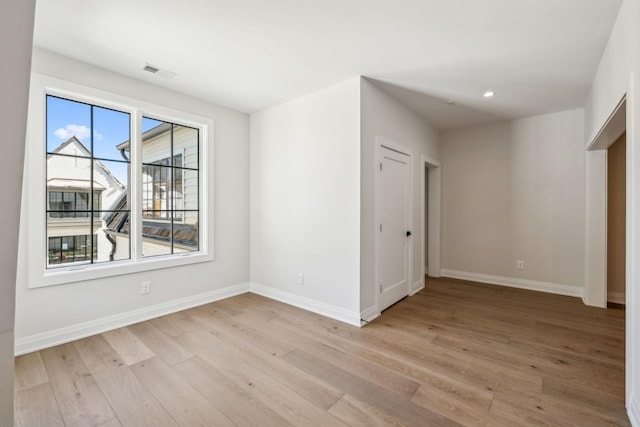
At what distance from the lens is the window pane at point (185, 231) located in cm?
368

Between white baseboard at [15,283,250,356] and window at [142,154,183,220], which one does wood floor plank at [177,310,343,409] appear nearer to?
white baseboard at [15,283,250,356]

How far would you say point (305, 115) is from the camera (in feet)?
11.7

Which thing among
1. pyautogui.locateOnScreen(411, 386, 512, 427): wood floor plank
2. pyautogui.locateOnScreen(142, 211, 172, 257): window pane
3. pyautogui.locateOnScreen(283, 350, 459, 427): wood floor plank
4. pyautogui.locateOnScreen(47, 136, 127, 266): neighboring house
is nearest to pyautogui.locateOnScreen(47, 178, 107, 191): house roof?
pyautogui.locateOnScreen(47, 136, 127, 266): neighboring house

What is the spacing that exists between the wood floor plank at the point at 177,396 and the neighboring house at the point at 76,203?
1.42 meters

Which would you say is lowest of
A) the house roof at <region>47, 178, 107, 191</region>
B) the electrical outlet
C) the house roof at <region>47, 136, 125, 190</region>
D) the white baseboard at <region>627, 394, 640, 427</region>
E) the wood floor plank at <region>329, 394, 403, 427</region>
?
the wood floor plank at <region>329, 394, 403, 427</region>

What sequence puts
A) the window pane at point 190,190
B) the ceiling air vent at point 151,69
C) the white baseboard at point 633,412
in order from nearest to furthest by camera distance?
the white baseboard at point 633,412, the ceiling air vent at point 151,69, the window pane at point 190,190

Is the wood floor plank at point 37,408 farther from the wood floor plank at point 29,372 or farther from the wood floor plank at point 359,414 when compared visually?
the wood floor plank at point 359,414

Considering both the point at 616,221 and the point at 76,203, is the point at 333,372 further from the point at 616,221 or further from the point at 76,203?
the point at 616,221

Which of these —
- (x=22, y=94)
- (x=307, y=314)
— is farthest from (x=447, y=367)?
(x=22, y=94)

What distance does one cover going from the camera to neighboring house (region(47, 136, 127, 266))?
2.74 m

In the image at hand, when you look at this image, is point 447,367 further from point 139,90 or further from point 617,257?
point 139,90

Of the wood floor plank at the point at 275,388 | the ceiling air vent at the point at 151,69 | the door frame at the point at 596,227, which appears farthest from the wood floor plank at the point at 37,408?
the door frame at the point at 596,227

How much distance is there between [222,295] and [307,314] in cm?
131

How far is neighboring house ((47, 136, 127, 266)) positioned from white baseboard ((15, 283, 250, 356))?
631 mm
